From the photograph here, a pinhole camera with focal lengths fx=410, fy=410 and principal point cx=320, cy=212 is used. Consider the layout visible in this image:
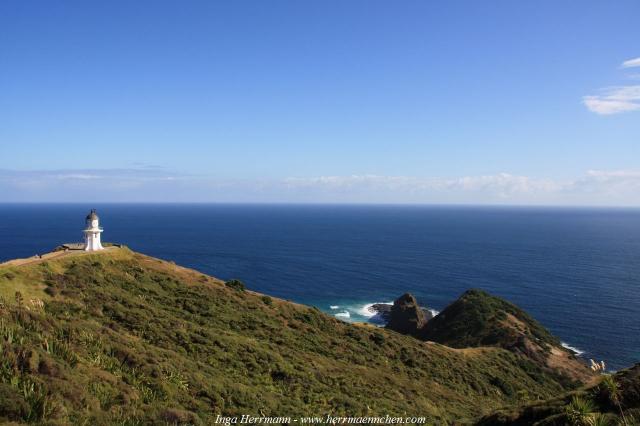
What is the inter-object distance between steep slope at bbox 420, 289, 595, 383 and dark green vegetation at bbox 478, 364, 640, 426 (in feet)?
147

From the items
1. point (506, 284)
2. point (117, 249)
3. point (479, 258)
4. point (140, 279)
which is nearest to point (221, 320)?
point (140, 279)

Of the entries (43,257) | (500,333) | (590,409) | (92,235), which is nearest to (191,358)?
(590,409)

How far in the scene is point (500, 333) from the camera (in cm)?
6500

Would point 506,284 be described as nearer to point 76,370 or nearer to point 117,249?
point 117,249

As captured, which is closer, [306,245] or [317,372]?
[317,372]

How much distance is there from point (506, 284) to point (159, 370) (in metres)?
108

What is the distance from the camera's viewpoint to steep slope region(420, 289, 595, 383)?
189 feet

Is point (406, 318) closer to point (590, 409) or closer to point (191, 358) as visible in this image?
point (191, 358)

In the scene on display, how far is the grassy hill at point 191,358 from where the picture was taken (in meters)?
16.0

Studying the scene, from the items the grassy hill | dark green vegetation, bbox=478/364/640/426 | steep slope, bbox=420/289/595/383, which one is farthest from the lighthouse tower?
steep slope, bbox=420/289/595/383

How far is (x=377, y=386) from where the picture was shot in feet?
99.9

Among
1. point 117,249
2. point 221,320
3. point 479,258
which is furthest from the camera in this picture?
point 479,258

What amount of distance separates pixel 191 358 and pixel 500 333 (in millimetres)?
55138

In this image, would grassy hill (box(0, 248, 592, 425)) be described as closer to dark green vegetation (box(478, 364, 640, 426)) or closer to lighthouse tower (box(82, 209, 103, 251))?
lighthouse tower (box(82, 209, 103, 251))
